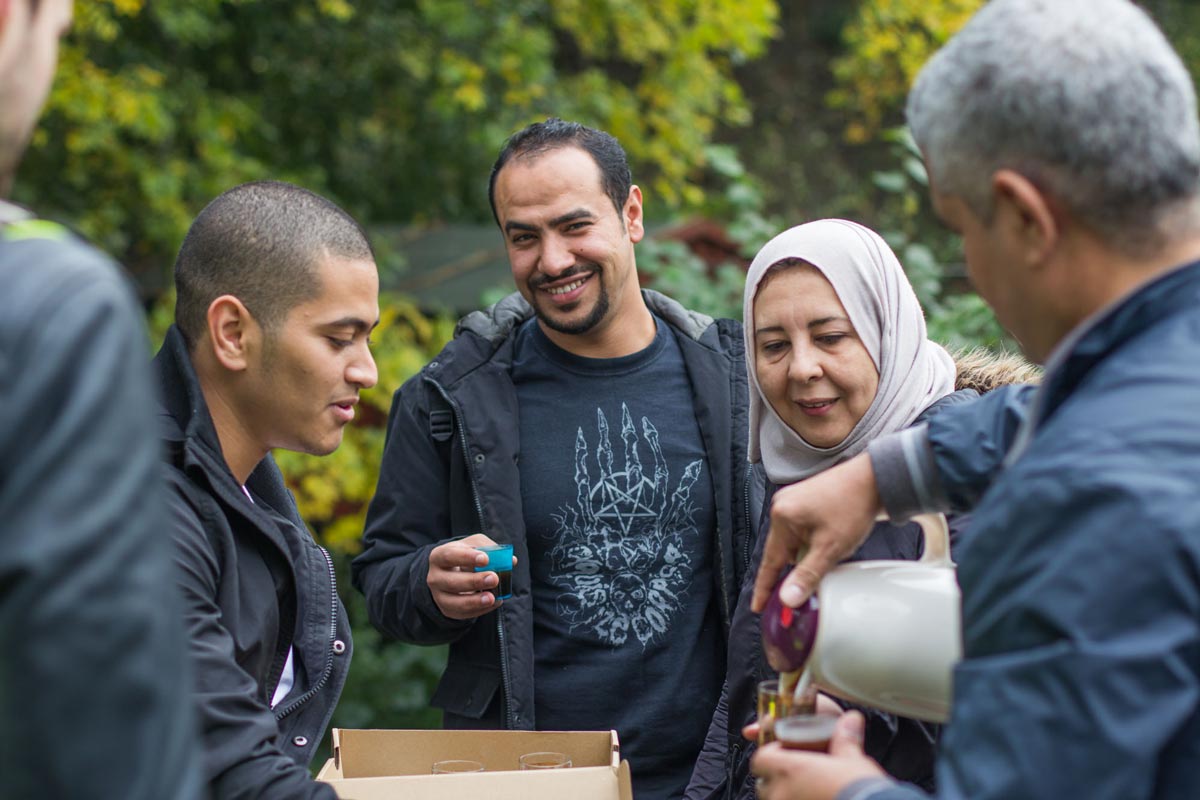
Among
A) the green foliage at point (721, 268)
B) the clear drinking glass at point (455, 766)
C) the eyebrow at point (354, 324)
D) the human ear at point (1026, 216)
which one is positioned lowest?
the clear drinking glass at point (455, 766)

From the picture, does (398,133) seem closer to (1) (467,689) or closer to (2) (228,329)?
(1) (467,689)

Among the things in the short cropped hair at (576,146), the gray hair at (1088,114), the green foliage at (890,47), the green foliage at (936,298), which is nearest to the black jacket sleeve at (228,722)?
the gray hair at (1088,114)

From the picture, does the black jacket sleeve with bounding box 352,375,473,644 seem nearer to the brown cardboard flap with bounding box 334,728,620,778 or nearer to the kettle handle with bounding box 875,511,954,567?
the brown cardboard flap with bounding box 334,728,620,778

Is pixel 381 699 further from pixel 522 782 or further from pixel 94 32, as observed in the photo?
pixel 522 782

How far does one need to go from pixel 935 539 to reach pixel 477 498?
4.75 feet

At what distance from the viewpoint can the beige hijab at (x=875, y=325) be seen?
7.98 feet

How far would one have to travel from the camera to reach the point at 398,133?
843 cm

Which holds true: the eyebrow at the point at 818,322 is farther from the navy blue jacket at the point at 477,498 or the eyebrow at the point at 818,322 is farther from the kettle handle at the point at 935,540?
the kettle handle at the point at 935,540

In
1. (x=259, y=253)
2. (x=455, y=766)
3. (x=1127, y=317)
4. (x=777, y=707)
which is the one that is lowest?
(x=455, y=766)

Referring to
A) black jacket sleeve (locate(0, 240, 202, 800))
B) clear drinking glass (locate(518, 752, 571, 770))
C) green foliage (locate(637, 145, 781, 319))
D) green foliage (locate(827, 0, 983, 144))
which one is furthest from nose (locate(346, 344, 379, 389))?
green foliage (locate(827, 0, 983, 144))

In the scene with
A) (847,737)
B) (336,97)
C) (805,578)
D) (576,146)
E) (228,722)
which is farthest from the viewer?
(336,97)

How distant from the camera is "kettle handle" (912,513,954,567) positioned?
1739mm

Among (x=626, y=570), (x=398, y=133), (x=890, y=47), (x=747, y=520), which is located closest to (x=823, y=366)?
(x=747, y=520)

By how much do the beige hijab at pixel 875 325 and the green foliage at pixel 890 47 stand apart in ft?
9.87
